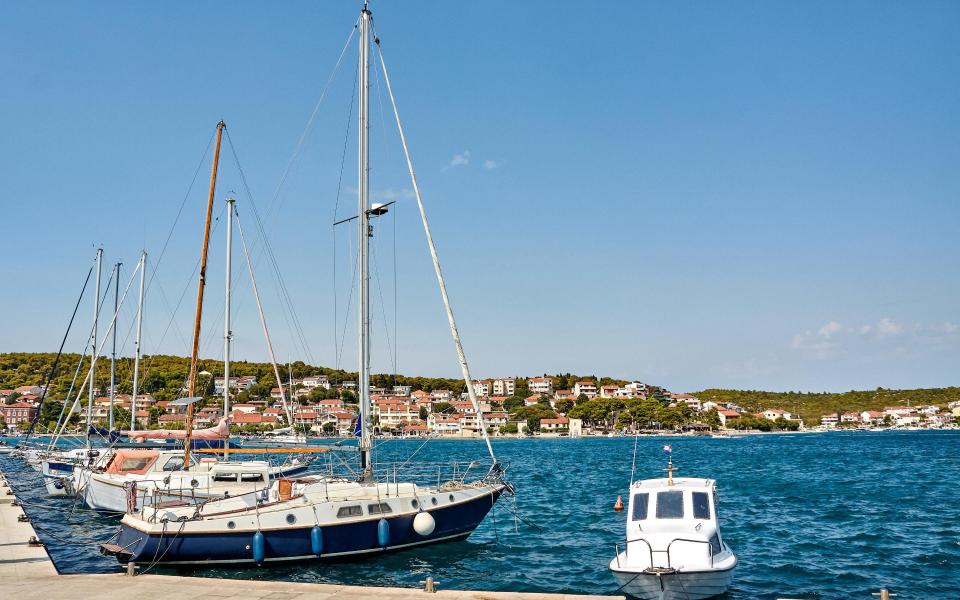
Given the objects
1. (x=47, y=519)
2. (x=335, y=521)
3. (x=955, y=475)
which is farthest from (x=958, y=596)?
(x=955, y=475)

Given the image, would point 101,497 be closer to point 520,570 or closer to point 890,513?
point 520,570

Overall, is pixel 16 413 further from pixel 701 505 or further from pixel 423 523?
pixel 701 505

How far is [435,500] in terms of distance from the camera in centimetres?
2234

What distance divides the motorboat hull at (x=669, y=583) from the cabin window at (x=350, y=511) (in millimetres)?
8439

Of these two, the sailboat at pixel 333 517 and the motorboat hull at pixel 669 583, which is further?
the sailboat at pixel 333 517

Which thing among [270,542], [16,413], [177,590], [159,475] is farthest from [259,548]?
[16,413]

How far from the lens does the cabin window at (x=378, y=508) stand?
21.0m

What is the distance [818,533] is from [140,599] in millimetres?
24307

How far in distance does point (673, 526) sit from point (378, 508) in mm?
8761

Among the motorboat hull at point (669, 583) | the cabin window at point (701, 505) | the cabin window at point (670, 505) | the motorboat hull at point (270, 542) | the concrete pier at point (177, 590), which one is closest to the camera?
the concrete pier at point (177, 590)

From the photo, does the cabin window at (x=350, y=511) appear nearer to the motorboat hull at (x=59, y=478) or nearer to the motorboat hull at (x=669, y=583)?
the motorboat hull at (x=669, y=583)

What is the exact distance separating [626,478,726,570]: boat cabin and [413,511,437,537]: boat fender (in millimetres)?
6530

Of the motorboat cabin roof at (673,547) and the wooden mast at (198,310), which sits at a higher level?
the wooden mast at (198,310)

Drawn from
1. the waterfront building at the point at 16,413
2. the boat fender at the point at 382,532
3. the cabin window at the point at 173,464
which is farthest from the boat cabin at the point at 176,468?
the waterfront building at the point at 16,413
